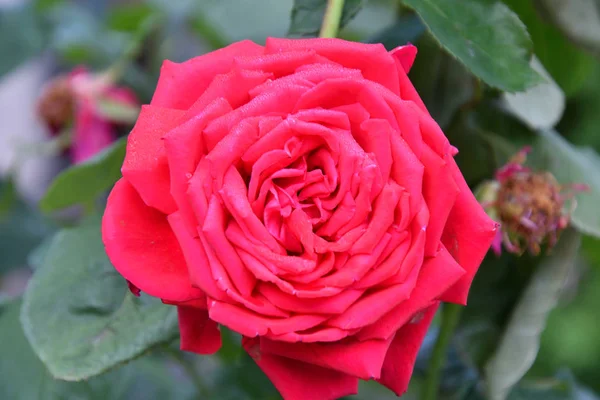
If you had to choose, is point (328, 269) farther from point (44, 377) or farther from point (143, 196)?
point (44, 377)

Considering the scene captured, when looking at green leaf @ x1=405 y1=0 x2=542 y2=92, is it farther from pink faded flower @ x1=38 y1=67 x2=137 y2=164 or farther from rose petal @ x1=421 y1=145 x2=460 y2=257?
pink faded flower @ x1=38 y1=67 x2=137 y2=164

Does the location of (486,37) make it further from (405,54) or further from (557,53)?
(557,53)

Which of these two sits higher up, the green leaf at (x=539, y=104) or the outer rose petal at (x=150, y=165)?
the outer rose petal at (x=150, y=165)

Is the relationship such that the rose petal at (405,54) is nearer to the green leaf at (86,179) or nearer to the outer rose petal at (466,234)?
the outer rose petal at (466,234)

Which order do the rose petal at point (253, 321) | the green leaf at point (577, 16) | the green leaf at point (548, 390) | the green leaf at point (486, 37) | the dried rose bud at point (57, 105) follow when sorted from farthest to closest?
the dried rose bud at point (57, 105)
the green leaf at point (548, 390)
the green leaf at point (577, 16)
the green leaf at point (486, 37)
the rose petal at point (253, 321)

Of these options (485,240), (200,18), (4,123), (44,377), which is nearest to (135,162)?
(485,240)

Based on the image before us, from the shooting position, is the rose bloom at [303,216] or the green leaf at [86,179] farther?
the green leaf at [86,179]

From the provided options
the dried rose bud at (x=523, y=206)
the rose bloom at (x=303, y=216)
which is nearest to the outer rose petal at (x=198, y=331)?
the rose bloom at (x=303, y=216)

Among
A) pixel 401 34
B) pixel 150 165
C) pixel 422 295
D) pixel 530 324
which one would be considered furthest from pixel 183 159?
pixel 530 324
